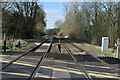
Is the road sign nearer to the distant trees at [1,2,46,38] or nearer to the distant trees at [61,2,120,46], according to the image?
the distant trees at [61,2,120,46]

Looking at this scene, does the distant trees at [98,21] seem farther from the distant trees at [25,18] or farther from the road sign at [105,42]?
the distant trees at [25,18]

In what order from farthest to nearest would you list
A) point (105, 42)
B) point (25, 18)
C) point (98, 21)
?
point (25, 18) → point (98, 21) → point (105, 42)

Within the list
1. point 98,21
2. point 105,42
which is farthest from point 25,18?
point 105,42

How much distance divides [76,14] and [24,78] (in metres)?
43.1

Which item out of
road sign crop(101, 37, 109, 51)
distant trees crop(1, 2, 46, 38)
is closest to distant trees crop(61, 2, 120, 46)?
road sign crop(101, 37, 109, 51)

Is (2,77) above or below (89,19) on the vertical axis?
below

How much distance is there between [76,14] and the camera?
49250 millimetres

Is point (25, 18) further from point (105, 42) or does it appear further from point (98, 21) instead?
point (105, 42)

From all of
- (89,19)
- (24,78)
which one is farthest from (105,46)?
(89,19)

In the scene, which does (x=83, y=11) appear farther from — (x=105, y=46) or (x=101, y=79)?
(x=101, y=79)

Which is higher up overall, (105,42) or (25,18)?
(25,18)

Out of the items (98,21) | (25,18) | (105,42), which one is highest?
(25,18)

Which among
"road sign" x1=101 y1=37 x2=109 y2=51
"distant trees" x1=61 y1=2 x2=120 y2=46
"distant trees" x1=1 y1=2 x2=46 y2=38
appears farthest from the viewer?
"distant trees" x1=1 y1=2 x2=46 y2=38

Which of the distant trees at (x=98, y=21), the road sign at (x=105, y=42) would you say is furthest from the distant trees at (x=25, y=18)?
the road sign at (x=105, y=42)
